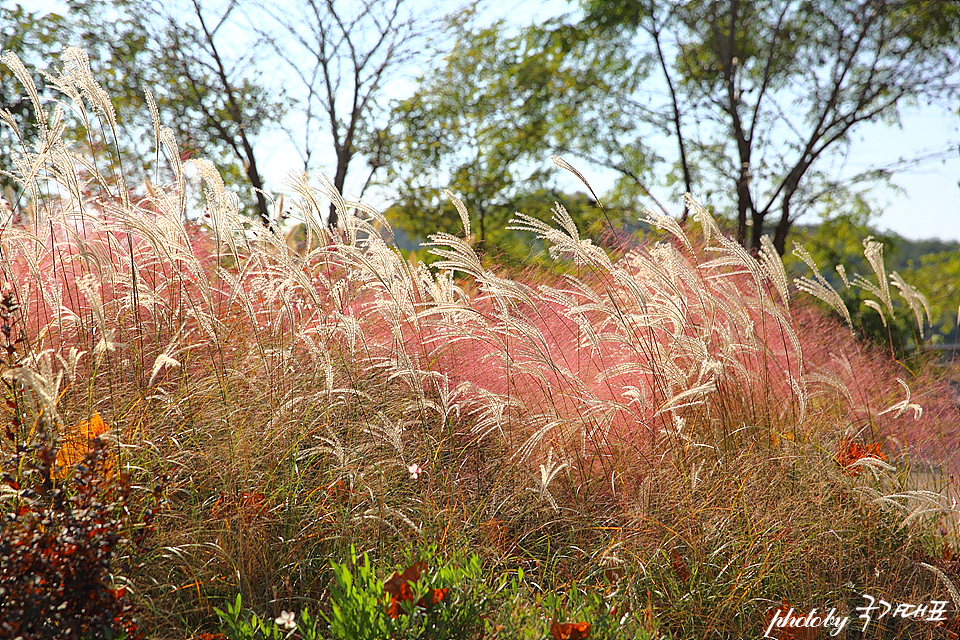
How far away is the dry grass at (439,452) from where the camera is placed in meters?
2.30

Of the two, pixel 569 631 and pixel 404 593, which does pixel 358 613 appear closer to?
pixel 404 593

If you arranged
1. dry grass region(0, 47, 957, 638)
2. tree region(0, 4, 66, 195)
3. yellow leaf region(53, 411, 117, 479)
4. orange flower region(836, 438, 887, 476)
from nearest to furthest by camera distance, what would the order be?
yellow leaf region(53, 411, 117, 479), dry grass region(0, 47, 957, 638), orange flower region(836, 438, 887, 476), tree region(0, 4, 66, 195)

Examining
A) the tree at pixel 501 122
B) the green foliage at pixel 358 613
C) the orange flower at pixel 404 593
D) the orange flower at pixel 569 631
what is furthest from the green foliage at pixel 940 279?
the green foliage at pixel 358 613

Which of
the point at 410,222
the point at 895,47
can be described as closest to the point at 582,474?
the point at 410,222

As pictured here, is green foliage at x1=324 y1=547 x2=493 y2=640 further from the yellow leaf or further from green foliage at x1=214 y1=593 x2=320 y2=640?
the yellow leaf

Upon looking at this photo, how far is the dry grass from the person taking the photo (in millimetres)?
2303

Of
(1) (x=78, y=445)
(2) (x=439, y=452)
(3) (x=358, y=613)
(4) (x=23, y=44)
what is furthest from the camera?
(4) (x=23, y=44)

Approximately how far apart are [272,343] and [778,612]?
7.54ft

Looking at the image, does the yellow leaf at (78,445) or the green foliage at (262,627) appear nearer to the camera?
the green foliage at (262,627)

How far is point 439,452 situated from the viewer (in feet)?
9.40

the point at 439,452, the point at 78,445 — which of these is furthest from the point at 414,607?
the point at 78,445

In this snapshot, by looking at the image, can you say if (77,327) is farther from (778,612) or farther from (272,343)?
(778,612)

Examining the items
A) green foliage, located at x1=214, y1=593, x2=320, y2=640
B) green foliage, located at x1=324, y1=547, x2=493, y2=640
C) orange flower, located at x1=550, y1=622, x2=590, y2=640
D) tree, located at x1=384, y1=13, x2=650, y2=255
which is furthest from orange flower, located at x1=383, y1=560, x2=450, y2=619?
tree, located at x1=384, y1=13, x2=650, y2=255

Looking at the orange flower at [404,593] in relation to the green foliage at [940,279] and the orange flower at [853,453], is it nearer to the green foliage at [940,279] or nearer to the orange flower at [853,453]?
the orange flower at [853,453]
